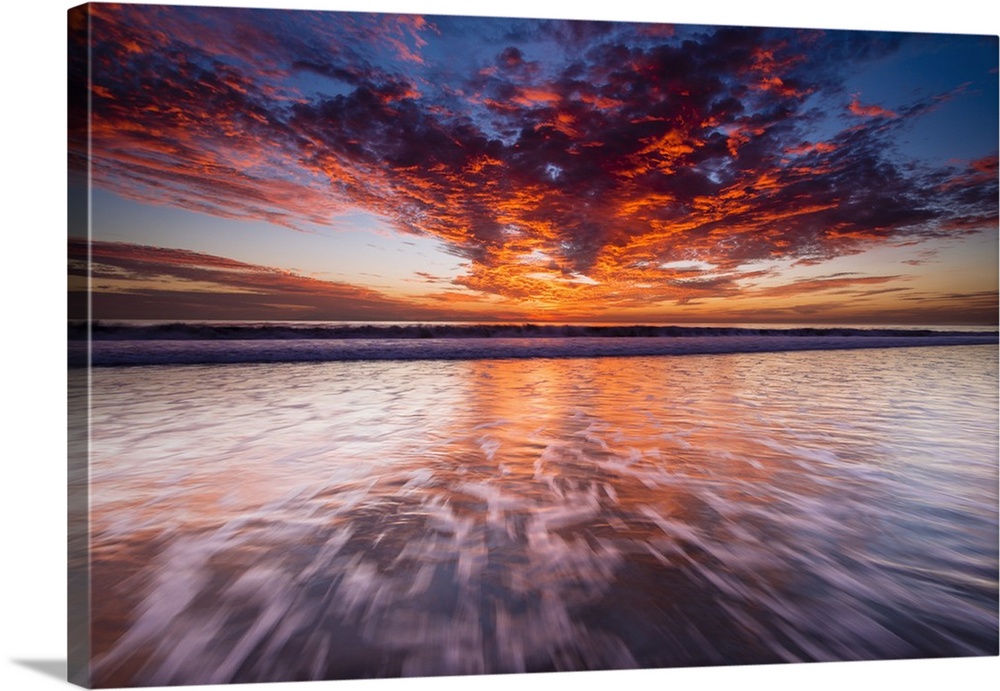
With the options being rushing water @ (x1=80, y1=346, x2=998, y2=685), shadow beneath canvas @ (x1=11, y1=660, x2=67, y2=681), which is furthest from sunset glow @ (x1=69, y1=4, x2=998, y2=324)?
shadow beneath canvas @ (x1=11, y1=660, x2=67, y2=681)

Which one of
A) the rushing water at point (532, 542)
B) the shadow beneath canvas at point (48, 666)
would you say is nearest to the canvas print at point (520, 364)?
the rushing water at point (532, 542)

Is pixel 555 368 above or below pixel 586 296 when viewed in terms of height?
below

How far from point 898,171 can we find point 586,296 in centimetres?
281

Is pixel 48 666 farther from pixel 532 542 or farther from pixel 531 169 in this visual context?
pixel 531 169

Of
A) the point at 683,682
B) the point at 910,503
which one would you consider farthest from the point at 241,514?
the point at 910,503

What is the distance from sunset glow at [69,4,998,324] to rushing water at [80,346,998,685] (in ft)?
3.12

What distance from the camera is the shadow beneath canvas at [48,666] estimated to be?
1.40m

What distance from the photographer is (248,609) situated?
1354 millimetres

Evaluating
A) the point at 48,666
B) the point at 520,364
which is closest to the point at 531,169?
the point at 520,364

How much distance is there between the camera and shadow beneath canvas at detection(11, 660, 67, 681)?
1.40m

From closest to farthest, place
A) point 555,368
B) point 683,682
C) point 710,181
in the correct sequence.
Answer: point 683,682 → point 710,181 → point 555,368

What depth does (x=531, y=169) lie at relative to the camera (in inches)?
168

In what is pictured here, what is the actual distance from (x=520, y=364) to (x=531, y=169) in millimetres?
3331

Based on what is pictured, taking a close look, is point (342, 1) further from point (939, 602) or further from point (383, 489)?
point (939, 602)
